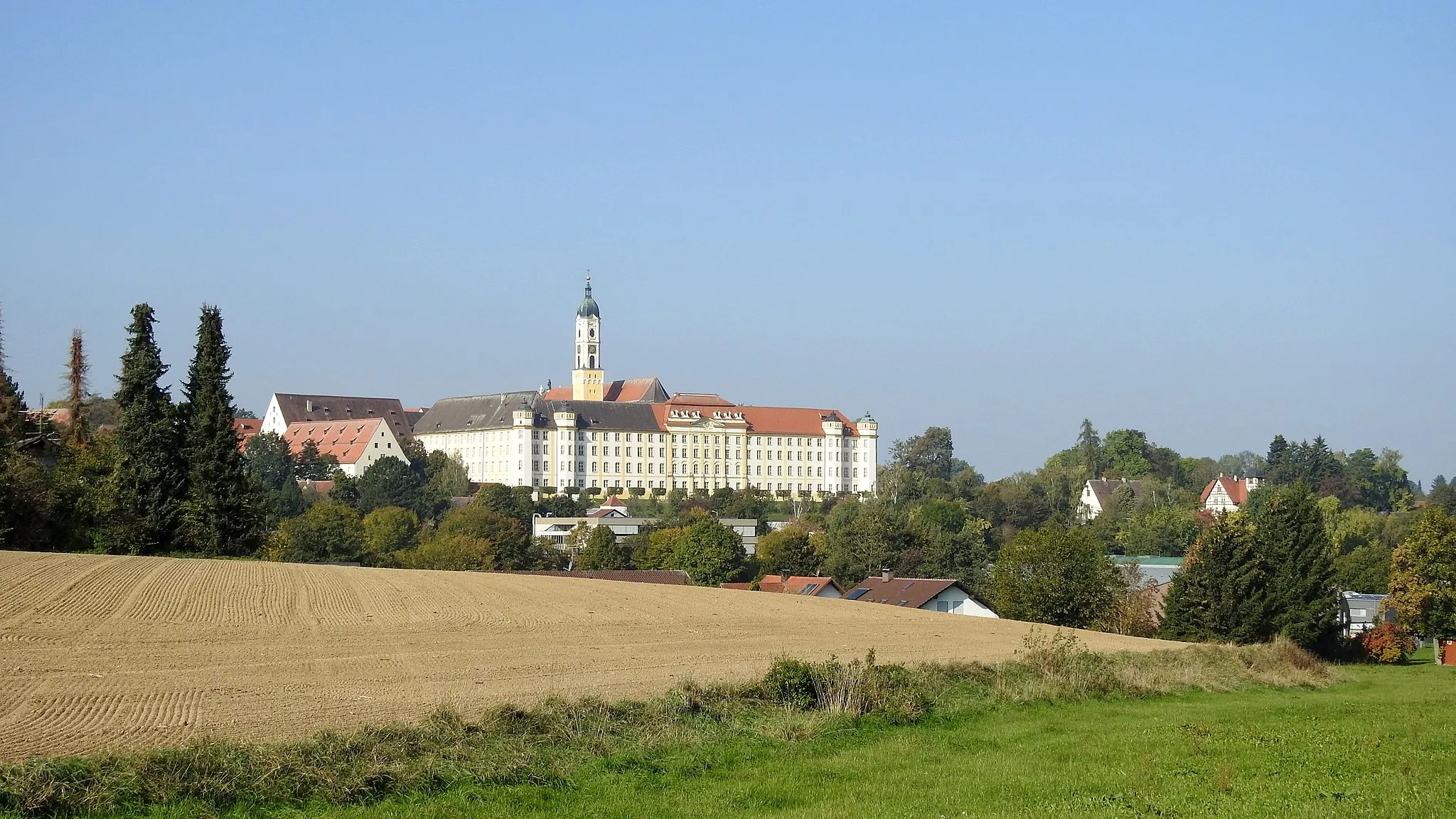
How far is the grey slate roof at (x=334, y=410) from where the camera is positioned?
193500 mm

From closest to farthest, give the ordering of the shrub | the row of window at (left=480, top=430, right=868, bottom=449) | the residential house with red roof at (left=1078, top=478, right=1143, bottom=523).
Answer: the shrub < the residential house with red roof at (left=1078, top=478, right=1143, bottom=523) < the row of window at (left=480, top=430, right=868, bottom=449)

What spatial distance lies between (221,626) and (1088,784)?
17733mm

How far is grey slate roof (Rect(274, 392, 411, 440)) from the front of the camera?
19350 centimetres

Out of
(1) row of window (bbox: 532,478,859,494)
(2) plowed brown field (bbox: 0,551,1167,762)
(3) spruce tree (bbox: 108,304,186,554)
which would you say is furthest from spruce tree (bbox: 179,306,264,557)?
(1) row of window (bbox: 532,478,859,494)

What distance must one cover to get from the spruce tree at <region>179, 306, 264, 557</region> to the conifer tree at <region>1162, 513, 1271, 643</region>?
33879 millimetres

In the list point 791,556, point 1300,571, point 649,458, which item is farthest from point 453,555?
point 649,458

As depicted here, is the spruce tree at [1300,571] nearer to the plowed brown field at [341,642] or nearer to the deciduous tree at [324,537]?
the plowed brown field at [341,642]

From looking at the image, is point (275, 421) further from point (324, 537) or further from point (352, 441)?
point (324, 537)

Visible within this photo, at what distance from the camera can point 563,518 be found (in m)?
147

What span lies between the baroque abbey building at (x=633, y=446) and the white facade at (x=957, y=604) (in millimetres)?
117031

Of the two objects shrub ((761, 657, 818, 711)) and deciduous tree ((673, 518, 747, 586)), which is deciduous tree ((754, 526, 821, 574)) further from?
shrub ((761, 657, 818, 711))

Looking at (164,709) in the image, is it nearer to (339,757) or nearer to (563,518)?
(339,757)

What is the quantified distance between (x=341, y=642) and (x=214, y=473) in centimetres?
2674

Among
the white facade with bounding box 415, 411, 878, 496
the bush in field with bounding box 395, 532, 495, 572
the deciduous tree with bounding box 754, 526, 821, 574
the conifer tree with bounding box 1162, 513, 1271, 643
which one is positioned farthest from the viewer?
the white facade with bounding box 415, 411, 878, 496
